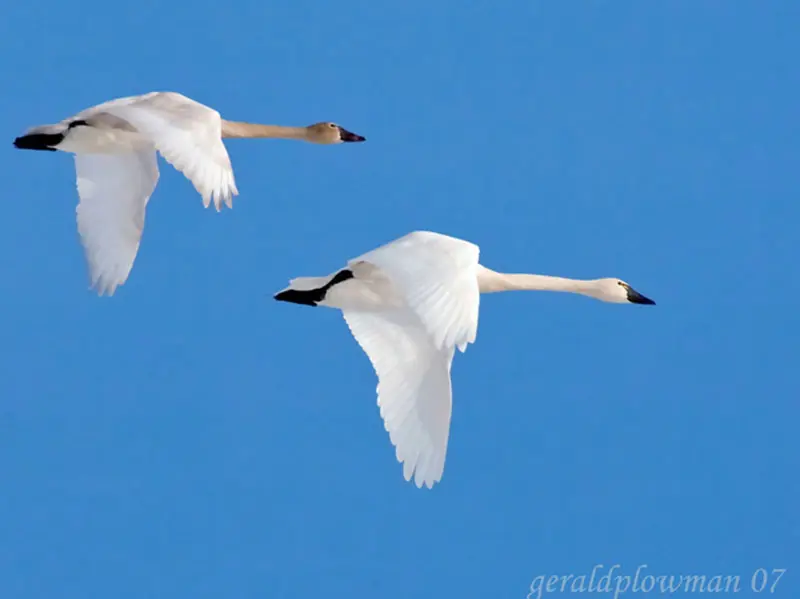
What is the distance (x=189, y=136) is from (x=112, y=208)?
5.98 feet

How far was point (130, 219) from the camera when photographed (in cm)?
1416

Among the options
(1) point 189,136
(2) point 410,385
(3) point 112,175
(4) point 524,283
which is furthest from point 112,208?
(4) point 524,283

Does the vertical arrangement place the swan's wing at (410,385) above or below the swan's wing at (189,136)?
below

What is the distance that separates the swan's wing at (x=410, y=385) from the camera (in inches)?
502

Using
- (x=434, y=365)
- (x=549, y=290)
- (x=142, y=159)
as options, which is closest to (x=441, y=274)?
(x=434, y=365)

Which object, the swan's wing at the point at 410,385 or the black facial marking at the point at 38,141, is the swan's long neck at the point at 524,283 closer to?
the swan's wing at the point at 410,385

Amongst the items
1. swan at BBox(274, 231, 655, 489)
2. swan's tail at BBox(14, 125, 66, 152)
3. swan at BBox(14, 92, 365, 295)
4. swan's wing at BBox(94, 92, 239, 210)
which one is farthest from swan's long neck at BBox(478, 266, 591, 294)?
swan's tail at BBox(14, 125, 66, 152)

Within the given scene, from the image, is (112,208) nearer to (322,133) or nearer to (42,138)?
(42,138)

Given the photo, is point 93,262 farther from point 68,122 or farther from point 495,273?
point 495,273

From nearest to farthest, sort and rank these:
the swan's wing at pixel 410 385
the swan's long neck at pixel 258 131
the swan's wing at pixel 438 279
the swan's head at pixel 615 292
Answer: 1. the swan's wing at pixel 438 279
2. the swan's wing at pixel 410 385
3. the swan's head at pixel 615 292
4. the swan's long neck at pixel 258 131

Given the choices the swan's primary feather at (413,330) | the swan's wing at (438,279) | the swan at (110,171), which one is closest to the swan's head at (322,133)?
the swan at (110,171)

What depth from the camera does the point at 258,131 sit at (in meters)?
15.1

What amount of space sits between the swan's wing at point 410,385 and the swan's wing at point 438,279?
2.14 ft

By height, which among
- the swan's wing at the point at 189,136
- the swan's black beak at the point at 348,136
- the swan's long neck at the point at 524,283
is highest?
the swan's wing at the point at 189,136
